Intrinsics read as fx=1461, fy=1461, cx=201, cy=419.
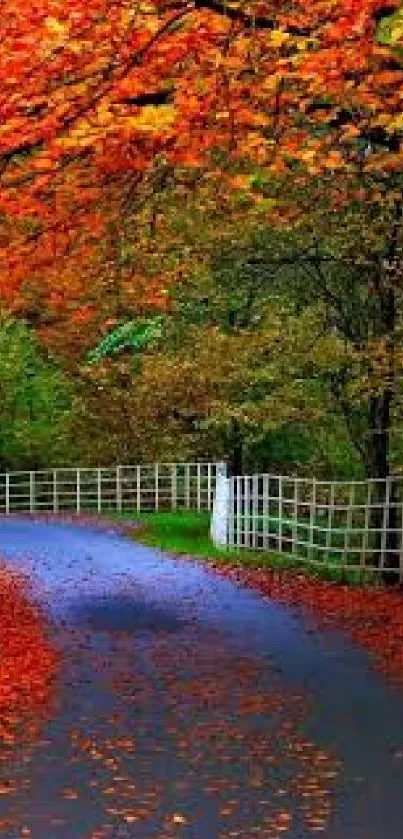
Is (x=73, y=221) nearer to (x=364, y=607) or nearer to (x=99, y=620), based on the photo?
(x=99, y=620)

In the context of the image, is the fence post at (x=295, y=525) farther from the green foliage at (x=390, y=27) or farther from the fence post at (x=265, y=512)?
the green foliage at (x=390, y=27)

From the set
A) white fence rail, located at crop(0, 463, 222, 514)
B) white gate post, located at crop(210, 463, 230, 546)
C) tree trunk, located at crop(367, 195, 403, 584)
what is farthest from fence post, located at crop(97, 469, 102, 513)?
tree trunk, located at crop(367, 195, 403, 584)

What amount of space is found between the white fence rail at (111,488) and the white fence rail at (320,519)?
12092 mm

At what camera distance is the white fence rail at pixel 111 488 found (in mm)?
44250

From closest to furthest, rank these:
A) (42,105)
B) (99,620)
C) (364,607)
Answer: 1. (42,105)
2. (99,620)
3. (364,607)

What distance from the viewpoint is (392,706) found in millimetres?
11734

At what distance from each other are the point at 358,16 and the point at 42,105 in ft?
8.63

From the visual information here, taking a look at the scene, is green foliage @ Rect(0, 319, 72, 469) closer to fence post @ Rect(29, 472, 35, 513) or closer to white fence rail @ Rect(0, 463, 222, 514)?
white fence rail @ Rect(0, 463, 222, 514)

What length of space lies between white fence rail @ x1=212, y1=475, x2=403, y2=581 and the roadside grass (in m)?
0.20

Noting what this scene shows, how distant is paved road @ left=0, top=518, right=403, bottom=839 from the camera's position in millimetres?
8266

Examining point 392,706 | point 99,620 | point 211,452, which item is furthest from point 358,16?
point 211,452

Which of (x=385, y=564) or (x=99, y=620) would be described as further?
(x=385, y=564)

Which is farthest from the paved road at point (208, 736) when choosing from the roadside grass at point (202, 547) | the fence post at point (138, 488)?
the fence post at point (138, 488)

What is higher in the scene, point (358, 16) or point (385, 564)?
point (358, 16)
